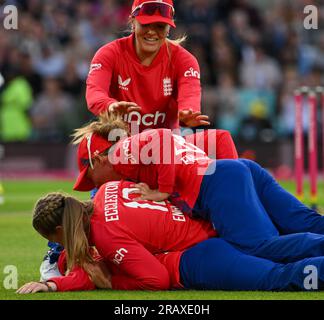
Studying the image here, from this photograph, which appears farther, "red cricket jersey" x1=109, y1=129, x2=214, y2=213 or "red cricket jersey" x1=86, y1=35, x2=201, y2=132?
"red cricket jersey" x1=86, y1=35, x2=201, y2=132

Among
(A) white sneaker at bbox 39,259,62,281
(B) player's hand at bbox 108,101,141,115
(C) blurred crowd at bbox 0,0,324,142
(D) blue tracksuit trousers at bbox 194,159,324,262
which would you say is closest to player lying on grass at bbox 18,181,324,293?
(D) blue tracksuit trousers at bbox 194,159,324,262

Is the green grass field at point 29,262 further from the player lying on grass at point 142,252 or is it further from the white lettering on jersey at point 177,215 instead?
the white lettering on jersey at point 177,215

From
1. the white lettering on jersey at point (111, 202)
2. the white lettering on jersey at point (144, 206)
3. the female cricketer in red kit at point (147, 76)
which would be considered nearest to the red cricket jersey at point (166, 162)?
the white lettering on jersey at point (144, 206)

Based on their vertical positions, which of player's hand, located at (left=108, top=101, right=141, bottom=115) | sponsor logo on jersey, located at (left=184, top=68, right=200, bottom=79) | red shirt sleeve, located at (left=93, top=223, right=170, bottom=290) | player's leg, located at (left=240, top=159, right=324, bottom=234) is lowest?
red shirt sleeve, located at (left=93, top=223, right=170, bottom=290)

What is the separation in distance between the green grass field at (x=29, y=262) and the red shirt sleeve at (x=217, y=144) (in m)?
1.57

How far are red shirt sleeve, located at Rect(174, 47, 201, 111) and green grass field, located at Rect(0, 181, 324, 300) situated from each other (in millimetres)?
1948

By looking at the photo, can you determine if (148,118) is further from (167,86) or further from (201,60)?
(201,60)

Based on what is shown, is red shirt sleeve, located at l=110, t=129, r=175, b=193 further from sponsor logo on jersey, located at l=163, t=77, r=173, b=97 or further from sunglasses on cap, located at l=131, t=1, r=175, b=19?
sponsor logo on jersey, located at l=163, t=77, r=173, b=97

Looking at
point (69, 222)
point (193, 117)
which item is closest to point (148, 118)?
point (193, 117)

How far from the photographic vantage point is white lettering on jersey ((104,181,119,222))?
7.48m

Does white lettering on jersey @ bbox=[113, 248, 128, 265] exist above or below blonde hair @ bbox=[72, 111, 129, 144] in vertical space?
below

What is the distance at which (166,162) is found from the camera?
7.75m
